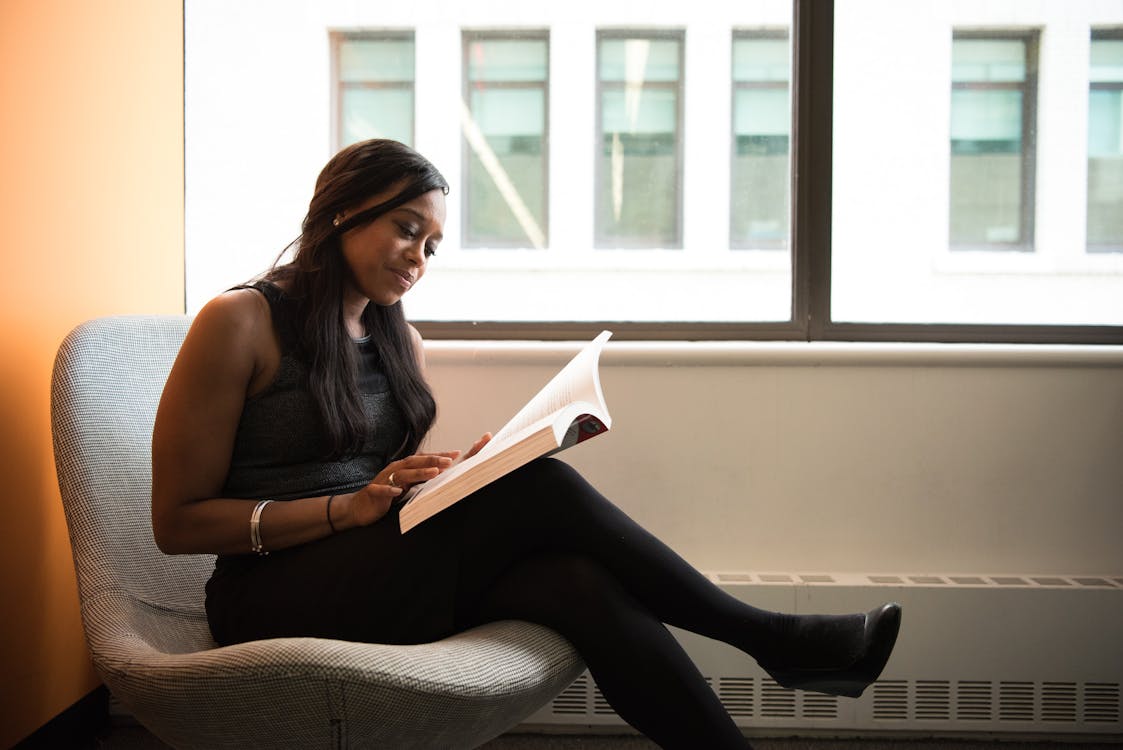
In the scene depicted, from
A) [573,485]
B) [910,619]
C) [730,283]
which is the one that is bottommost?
[910,619]

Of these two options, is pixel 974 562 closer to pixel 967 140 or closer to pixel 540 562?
pixel 967 140

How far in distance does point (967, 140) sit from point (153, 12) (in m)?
1.83

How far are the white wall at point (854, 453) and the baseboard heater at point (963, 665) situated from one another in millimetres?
128

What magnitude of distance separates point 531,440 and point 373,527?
32 centimetres

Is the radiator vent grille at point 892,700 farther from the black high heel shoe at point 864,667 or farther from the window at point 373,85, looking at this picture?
the window at point 373,85

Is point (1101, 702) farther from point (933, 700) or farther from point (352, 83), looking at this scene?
point (352, 83)

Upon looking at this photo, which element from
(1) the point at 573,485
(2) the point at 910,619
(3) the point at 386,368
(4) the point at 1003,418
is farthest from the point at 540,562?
(4) the point at 1003,418

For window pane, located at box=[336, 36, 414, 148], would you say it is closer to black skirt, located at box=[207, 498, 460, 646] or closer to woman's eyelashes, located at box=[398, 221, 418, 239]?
woman's eyelashes, located at box=[398, 221, 418, 239]

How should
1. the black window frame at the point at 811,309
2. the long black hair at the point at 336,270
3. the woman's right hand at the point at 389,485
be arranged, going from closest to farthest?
the woman's right hand at the point at 389,485 < the long black hair at the point at 336,270 < the black window frame at the point at 811,309

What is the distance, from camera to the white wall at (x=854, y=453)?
6.68ft

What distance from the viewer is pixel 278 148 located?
219 cm

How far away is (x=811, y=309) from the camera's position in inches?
84.4

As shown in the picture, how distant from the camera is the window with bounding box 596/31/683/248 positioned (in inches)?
85.3

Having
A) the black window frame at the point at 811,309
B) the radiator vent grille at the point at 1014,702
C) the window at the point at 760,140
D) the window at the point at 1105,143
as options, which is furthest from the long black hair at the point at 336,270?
the window at the point at 1105,143
